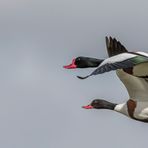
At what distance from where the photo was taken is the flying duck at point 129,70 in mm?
28406

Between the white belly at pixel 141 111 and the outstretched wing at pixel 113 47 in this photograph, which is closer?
the outstretched wing at pixel 113 47

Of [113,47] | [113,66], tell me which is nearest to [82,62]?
A: [113,47]

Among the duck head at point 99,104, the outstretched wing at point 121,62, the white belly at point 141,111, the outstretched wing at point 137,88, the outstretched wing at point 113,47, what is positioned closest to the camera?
the outstretched wing at point 121,62

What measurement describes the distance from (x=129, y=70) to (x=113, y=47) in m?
0.73

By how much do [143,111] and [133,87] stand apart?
26.9 inches

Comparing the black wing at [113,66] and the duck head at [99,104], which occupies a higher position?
the black wing at [113,66]

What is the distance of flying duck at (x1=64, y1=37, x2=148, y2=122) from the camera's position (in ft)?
93.2

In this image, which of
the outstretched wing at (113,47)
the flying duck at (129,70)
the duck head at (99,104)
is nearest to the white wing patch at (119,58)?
the flying duck at (129,70)

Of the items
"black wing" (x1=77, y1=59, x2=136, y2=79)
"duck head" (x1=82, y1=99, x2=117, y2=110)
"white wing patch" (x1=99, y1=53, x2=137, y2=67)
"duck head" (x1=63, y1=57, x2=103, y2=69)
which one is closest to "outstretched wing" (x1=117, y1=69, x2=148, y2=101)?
"duck head" (x1=63, y1=57, x2=103, y2=69)

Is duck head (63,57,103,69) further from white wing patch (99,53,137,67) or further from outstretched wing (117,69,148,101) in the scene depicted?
white wing patch (99,53,137,67)

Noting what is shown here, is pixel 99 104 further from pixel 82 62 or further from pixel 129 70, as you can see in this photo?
pixel 82 62

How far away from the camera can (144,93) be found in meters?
32.2

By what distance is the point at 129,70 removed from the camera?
30.9 meters

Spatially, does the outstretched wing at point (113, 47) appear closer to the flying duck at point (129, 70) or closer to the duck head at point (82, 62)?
the flying duck at point (129, 70)
